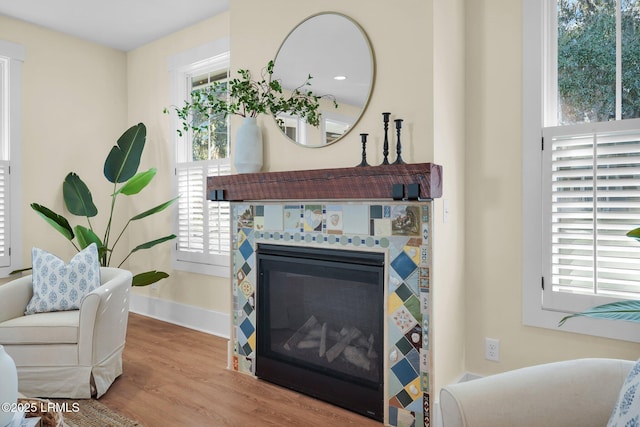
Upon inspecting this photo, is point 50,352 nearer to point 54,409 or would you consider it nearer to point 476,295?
point 54,409

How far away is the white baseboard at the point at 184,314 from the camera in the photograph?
374 cm

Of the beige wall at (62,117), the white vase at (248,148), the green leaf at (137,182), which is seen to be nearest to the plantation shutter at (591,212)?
the white vase at (248,148)

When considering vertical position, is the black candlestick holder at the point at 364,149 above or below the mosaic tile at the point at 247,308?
above

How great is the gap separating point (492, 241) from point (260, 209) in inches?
55.3

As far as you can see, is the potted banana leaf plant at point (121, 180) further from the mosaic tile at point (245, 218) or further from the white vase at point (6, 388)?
the white vase at point (6, 388)

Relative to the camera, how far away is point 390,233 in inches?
87.6

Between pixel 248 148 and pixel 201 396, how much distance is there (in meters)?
1.51

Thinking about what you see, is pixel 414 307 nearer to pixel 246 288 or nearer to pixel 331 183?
pixel 331 183

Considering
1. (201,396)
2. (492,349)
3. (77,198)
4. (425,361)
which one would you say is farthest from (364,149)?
(77,198)

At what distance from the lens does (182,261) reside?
4051mm

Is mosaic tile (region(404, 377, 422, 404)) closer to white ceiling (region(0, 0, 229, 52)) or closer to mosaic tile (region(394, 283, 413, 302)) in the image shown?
mosaic tile (region(394, 283, 413, 302))

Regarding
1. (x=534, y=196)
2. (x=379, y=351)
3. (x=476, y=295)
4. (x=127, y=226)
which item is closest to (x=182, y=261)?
(x=127, y=226)

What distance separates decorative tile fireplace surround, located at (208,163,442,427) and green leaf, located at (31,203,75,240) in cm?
204

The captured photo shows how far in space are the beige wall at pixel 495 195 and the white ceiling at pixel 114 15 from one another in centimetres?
216
